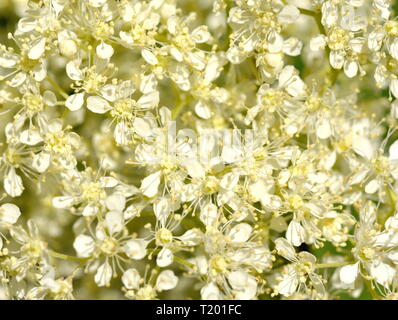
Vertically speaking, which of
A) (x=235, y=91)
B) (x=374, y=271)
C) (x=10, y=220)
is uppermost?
(x=235, y=91)

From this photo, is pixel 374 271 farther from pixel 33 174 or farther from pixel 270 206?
pixel 33 174

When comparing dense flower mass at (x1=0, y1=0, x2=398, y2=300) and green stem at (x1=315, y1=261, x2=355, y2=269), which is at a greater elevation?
dense flower mass at (x1=0, y1=0, x2=398, y2=300)

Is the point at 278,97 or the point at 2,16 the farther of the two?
the point at 2,16

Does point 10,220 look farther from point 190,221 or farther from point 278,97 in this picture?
point 278,97

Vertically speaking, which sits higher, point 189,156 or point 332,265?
point 189,156

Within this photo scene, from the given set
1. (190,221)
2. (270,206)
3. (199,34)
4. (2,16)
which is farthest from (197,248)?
(2,16)

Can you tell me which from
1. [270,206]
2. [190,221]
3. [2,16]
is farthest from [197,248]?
[2,16]

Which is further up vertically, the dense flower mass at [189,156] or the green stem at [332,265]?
the dense flower mass at [189,156]

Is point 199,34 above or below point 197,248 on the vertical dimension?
above
